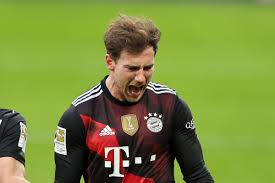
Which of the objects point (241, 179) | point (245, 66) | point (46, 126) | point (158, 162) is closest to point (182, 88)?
point (245, 66)

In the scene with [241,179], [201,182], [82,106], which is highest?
[82,106]

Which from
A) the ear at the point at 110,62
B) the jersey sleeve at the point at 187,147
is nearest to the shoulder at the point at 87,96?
the ear at the point at 110,62

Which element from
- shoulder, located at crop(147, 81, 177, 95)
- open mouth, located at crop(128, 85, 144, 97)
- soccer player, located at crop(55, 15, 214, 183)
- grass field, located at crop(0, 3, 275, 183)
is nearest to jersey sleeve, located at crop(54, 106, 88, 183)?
soccer player, located at crop(55, 15, 214, 183)

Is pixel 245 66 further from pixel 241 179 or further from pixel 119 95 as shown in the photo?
pixel 119 95

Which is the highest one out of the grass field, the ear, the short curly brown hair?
the short curly brown hair

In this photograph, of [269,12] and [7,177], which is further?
[269,12]

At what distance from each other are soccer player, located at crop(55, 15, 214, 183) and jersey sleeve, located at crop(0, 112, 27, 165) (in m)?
0.33

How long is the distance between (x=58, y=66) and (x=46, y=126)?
543cm

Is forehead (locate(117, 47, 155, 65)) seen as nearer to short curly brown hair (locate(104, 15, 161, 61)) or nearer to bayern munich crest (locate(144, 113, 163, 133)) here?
short curly brown hair (locate(104, 15, 161, 61))

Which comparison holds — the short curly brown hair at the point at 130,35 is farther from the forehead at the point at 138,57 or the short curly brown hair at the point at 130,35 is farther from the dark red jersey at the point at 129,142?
the dark red jersey at the point at 129,142

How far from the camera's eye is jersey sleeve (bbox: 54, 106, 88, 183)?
7.66 meters

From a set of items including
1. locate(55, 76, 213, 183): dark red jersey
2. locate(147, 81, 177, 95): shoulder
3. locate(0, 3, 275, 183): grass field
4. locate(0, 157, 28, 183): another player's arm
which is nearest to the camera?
locate(0, 157, 28, 183): another player's arm

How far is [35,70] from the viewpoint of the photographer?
21.8m

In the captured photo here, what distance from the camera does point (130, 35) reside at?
755 centimetres
